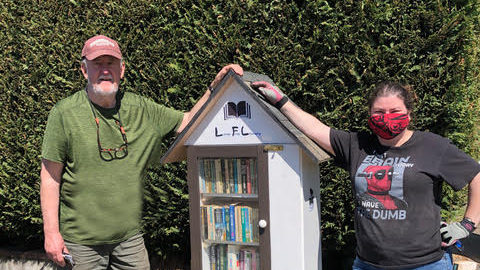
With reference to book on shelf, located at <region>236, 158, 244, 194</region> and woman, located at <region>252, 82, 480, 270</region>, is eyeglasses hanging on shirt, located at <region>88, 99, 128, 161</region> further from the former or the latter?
woman, located at <region>252, 82, 480, 270</region>

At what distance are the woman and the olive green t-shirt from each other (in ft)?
4.56

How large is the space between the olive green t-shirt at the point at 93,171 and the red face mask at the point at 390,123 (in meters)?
1.45

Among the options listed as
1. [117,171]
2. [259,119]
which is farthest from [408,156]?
[117,171]

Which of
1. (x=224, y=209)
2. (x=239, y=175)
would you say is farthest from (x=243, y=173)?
(x=224, y=209)

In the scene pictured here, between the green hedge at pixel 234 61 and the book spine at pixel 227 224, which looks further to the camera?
the green hedge at pixel 234 61

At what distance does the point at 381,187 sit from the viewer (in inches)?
89.8

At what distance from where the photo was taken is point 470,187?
2.24 meters

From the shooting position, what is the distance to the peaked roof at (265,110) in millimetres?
2537

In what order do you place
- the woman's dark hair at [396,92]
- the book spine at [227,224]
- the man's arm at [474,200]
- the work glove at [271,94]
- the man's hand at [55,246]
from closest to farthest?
the man's arm at [474,200]
the woman's dark hair at [396,92]
the man's hand at [55,246]
the work glove at [271,94]
the book spine at [227,224]

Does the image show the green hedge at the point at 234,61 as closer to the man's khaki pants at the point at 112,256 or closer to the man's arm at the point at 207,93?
the man's arm at the point at 207,93

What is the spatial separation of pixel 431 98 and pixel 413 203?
1.31 m

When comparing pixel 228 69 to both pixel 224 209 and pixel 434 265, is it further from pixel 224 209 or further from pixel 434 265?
pixel 434 265

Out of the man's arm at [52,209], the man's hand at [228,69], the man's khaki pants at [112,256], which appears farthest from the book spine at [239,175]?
the man's arm at [52,209]

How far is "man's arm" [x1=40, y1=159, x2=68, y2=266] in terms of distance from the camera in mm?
2486
